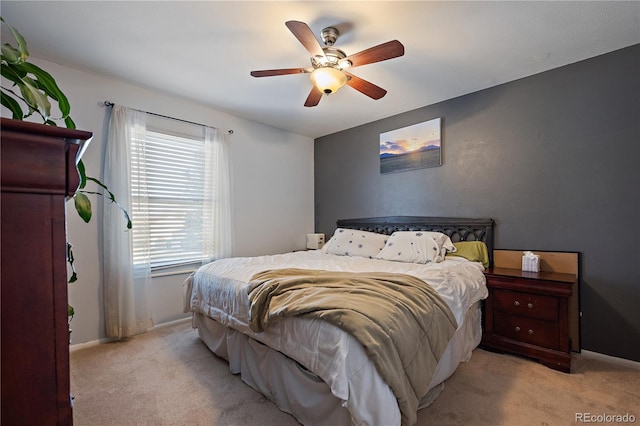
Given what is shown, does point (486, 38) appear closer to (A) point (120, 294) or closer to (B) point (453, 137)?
(B) point (453, 137)

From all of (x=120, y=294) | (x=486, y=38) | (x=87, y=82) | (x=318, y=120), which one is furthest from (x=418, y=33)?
(x=120, y=294)

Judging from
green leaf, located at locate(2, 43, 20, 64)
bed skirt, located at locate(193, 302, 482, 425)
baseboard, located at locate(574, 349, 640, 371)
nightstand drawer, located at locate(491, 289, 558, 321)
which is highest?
green leaf, located at locate(2, 43, 20, 64)

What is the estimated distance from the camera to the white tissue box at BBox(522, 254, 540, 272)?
2619 mm

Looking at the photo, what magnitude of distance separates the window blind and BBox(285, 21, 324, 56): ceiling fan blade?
6.96ft

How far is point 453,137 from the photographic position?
3.34 metres

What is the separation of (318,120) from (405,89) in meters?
1.34

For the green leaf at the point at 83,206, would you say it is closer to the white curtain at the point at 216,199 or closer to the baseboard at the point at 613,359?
the white curtain at the point at 216,199

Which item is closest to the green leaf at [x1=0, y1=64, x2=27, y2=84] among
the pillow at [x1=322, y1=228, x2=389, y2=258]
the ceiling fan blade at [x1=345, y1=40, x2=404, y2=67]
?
the ceiling fan blade at [x1=345, y1=40, x2=404, y2=67]

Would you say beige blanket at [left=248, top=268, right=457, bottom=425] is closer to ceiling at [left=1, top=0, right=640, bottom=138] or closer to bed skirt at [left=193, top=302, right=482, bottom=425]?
bed skirt at [left=193, top=302, right=482, bottom=425]

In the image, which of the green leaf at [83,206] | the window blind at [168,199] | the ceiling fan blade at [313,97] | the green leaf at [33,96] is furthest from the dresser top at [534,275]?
the window blind at [168,199]

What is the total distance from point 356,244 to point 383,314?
212 cm

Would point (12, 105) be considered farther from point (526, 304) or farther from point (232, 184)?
point (526, 304)

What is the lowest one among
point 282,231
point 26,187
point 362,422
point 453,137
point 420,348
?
point 362,422

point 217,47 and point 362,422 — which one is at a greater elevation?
point 217,47
